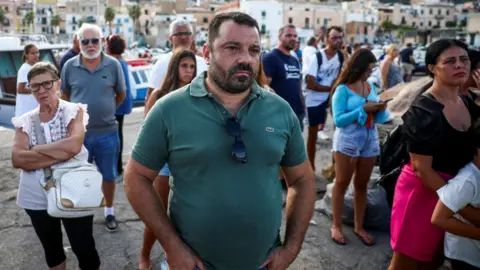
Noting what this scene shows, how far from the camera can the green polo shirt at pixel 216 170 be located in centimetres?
182

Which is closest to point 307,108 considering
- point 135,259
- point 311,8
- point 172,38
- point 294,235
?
point 172,38

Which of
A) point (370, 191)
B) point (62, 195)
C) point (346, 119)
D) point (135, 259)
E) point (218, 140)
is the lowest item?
point (135, 259)

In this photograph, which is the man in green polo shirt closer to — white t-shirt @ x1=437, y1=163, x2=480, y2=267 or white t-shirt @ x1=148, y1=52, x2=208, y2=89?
white t-shirt @ x1=437, y1=163, x2=480, y2=267

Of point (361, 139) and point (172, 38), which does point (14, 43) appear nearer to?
point (172, 38)

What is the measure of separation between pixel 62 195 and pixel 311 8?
3327 inches

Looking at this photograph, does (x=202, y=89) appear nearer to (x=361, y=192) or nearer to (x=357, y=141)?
(x=357, y=141)

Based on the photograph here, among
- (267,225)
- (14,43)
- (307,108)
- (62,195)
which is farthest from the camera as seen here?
(14,43)

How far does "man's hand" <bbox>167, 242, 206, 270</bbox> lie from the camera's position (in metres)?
1.86

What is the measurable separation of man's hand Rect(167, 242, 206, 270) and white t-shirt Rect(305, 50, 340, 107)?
4.43 meters

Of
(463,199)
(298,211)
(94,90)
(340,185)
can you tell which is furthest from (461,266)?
(94,90)

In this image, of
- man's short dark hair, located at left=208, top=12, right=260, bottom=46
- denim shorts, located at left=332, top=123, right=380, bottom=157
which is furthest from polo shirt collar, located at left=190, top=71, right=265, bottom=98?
denim shorts, located at left=332, top=123, right=380, bottom=157

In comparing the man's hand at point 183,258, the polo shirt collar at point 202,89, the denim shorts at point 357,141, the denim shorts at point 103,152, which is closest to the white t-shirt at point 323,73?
the denim shorts at point 357,141

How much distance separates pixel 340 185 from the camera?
406 cm

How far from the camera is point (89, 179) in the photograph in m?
2.90
